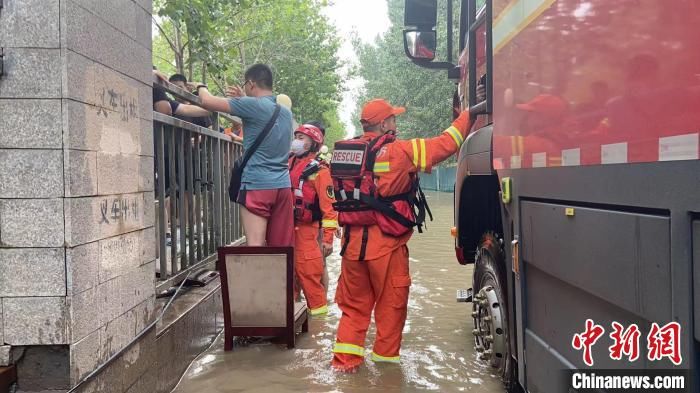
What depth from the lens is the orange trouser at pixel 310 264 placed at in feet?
18.5

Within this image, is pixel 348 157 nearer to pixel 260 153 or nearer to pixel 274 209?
pixel 260 153

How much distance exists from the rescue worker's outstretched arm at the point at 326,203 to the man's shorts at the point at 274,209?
2.50 feet

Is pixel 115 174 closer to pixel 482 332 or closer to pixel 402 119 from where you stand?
pixel 482 332

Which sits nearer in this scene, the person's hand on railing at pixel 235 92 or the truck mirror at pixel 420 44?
the truck mirror at pixel 420 44

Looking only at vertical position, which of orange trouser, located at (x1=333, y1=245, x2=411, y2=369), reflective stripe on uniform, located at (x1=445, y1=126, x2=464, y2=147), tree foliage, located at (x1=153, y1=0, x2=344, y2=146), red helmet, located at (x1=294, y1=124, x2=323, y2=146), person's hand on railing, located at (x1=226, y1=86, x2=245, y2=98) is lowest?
orange trouser, located at (x1=333, y1=245, x2=411, y2=369)

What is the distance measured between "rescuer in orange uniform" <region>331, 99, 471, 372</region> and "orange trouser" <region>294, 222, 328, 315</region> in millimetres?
1276

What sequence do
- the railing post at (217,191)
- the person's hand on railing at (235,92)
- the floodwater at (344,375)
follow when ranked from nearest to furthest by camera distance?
the floodwater at (344,375) < the person's hand on railing at (235,92) < the railing post at (217,191)

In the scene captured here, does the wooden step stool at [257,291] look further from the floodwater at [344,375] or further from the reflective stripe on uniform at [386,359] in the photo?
the reflective stripe on uniform at [386,359]

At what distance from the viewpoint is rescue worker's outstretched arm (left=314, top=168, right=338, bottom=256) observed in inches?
222

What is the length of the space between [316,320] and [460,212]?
210 cm

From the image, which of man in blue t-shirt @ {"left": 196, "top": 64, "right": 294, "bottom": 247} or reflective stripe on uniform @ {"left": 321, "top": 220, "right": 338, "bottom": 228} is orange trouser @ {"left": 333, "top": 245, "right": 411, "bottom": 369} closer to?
man in blue t-shirt @ {"left": 196, "top": 64, "right": 294, "bottom": 247}

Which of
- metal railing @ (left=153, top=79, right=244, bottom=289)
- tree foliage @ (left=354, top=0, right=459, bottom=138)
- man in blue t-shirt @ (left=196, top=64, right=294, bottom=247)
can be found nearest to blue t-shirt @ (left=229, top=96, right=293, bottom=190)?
man in blue t-shirt @ (left=196, top=64, right=294, bottom=247)

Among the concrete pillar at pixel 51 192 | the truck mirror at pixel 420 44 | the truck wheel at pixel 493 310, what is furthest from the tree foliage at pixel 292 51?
the concrete pillar at pixel 51 192

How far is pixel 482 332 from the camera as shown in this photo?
3.90m
